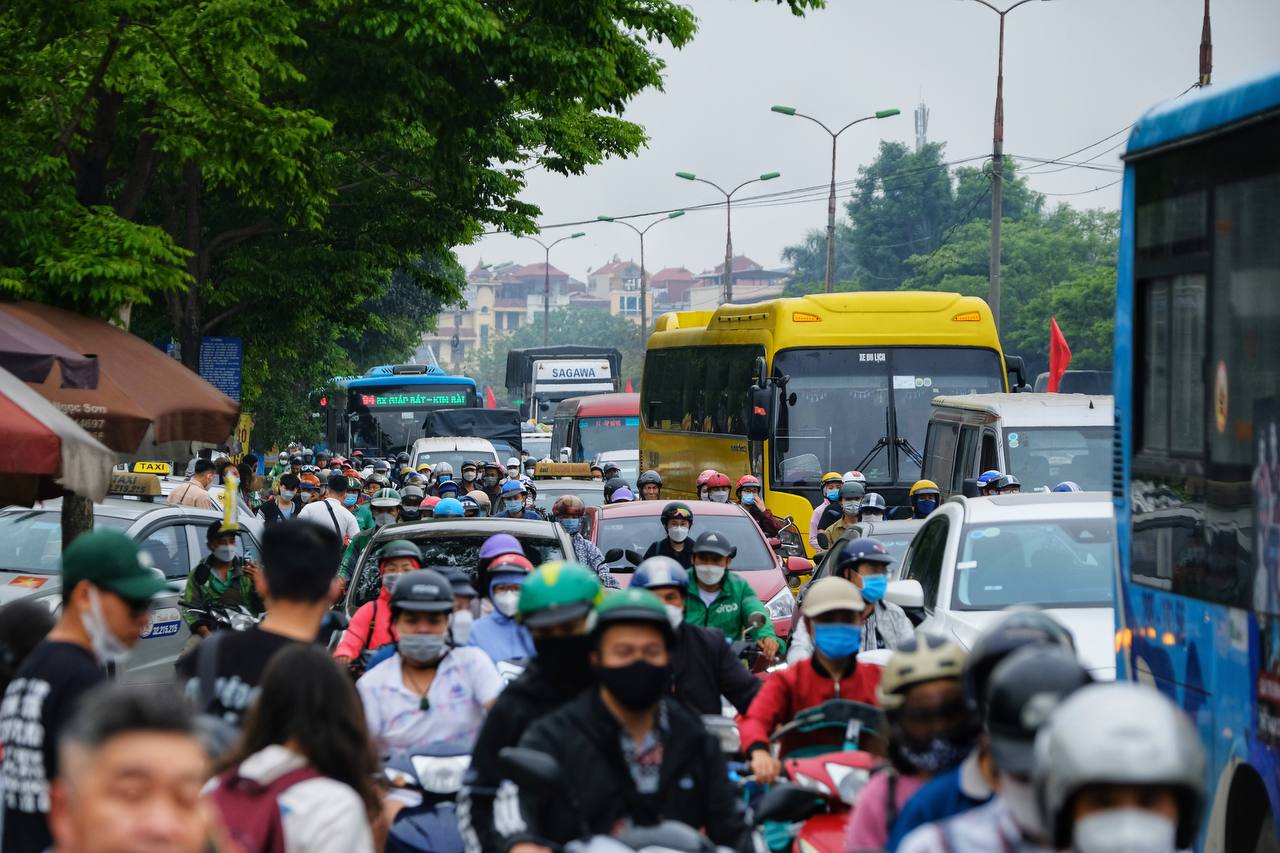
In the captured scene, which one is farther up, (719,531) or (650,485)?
(650,485)

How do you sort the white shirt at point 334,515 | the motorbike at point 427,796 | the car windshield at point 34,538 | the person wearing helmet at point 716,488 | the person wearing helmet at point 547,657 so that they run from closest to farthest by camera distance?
the person wearing helmet at point 547,657 < the motorbike at point 427,796 < the car windshield at point 34,538 < the white shirt at point 334,515 < the person wearing helmet at point 716,488

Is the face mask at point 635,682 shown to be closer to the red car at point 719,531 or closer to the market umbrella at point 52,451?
the market umbrella at point 52,451

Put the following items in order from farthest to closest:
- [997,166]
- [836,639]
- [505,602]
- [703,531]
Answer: [997,166], [703,531], [505,602], [836,639]

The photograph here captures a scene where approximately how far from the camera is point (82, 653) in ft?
15.8

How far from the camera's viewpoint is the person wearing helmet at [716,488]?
18766 millimetres

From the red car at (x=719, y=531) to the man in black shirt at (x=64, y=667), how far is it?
8796mm

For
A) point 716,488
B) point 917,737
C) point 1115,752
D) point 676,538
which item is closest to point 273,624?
point 917,737

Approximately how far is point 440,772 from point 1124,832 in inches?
136

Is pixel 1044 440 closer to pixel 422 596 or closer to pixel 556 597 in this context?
pixel 422 596

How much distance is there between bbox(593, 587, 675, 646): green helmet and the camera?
185 inches

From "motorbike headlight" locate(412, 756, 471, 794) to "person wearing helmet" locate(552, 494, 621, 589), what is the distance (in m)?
6.63

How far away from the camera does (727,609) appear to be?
394 inches

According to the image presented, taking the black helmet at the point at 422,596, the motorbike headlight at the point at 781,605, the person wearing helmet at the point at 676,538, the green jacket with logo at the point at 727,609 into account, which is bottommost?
the motorbike headlight at the point at 781,605

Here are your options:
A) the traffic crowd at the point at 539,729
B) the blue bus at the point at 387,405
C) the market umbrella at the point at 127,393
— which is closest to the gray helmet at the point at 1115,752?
the traffic crowd at the point at 539,729
